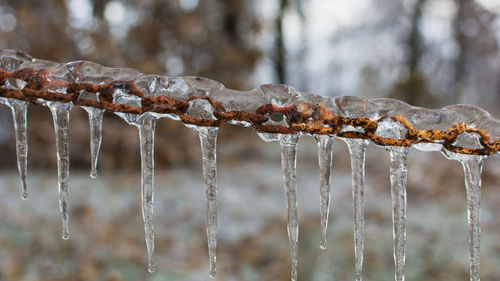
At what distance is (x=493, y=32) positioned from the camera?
13062 mm

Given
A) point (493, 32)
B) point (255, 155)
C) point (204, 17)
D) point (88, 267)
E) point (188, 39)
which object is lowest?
point (88, 267)

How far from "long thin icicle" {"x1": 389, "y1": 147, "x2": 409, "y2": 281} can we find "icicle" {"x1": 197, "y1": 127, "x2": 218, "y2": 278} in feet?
1.47

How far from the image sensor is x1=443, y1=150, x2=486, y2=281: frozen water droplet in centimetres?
97

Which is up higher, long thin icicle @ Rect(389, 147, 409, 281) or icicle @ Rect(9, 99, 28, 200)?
icicle @ Rect(9, 99, 28, 200)

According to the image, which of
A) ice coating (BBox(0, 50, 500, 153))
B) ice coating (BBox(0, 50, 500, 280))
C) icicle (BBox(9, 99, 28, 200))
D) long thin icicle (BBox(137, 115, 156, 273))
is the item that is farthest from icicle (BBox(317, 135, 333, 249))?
icicle (BBox(9, 99, 28, 200))

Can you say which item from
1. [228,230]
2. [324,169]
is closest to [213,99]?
[324,169]

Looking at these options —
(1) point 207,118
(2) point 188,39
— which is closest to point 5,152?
(2) point 188,39

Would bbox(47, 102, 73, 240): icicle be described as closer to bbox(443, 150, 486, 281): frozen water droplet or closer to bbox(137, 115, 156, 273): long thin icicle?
bbox(137, 115, 156, 273): long thin icicle

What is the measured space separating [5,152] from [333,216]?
183 inches

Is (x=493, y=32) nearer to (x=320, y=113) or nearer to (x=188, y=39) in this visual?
(x=188, y=39)

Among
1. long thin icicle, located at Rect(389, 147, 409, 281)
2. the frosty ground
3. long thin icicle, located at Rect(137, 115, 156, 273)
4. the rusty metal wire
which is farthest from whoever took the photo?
the frosty ground

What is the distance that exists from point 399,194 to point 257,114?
45 centimetres

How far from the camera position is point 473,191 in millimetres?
1033

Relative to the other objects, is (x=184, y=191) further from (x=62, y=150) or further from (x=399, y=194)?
(x=399, y=194)
